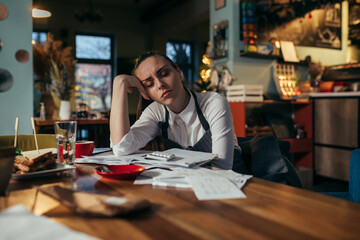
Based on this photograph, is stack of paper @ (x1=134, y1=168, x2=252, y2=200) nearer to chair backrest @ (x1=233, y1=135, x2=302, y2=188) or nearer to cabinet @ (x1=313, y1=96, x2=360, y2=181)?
chair backrest @ (x1=233, y1=135, x2=302, y2=188)

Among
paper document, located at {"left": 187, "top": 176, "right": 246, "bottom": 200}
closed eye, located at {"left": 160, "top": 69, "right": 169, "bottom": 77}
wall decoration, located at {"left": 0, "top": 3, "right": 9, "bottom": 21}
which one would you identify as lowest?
paper document, located at {"left": 187, "top": 176, "right": 246, "bottom": 200}

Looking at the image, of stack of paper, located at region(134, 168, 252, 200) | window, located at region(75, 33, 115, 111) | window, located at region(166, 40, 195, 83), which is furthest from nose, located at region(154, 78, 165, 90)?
window, located at region(166, 40, 195, 83)

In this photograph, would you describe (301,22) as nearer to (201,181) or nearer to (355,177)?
(355,177)

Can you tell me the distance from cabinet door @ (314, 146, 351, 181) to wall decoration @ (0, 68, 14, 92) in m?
3.59

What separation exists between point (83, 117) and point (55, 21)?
4.94m

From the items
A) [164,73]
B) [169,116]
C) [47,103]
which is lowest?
[169,116]

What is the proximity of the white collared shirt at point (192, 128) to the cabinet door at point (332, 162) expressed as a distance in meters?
2.64

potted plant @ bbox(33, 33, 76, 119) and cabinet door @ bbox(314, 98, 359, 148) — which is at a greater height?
potted plant @ bbox(33, 33, 76, 119)

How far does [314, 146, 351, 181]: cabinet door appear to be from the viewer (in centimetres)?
372

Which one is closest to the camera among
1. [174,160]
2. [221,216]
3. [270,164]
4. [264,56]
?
[221,216]

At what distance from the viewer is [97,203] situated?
0.70 metres

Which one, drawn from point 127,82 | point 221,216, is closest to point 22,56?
point 127,82

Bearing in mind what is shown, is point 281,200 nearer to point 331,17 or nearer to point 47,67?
point 47,67

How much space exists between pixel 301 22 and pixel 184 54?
16.3 ft
